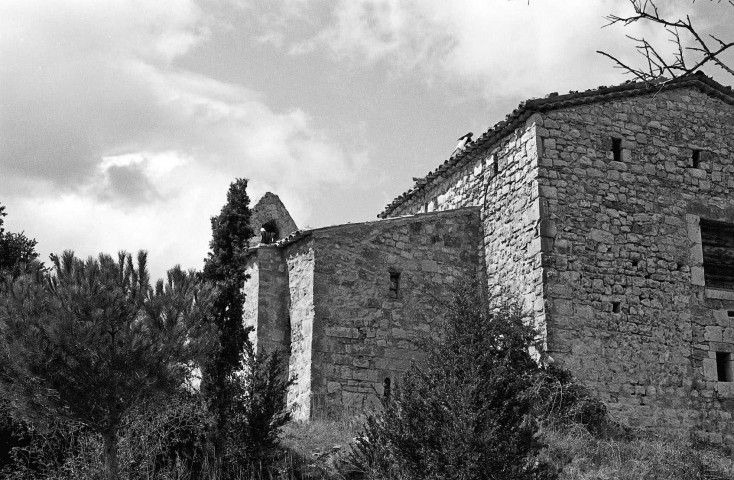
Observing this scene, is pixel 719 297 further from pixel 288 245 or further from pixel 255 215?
pixel 255 215

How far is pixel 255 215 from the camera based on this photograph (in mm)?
25172

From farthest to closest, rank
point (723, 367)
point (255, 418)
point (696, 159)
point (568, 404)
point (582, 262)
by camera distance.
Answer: point (696, 159), point (723, 367), point (582, 262), point (568, 404), point (255, 418)

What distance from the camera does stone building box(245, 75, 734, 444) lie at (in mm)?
15859

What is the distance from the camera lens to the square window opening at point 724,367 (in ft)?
54.3

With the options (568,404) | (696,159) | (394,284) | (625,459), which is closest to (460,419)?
(625,459)

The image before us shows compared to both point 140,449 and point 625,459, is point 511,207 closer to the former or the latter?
point 625,459

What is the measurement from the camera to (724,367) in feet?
54.6

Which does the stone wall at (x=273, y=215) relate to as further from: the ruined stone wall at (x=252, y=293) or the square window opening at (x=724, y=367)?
the square window opening at (x=724, y=367)

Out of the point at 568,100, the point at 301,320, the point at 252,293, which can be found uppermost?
the point at 568,100

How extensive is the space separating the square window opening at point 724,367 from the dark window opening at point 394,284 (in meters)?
5.93

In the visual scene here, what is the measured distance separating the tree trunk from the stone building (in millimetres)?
Answer: 4845

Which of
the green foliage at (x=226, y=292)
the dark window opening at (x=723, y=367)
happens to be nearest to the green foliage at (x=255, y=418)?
the green foliage at (x=226, y=292)

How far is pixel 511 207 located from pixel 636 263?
2.43 metres

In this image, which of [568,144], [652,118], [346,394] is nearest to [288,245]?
[346,394]
